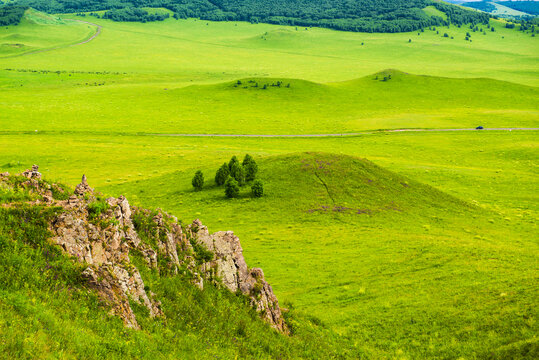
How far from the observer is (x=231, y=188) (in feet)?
181

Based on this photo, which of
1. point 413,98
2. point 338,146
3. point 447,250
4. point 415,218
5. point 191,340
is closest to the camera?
point 191,340

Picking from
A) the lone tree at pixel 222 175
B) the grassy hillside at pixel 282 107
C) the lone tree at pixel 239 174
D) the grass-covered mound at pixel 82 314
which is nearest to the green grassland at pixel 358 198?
the grass-covered mound at pixel 82 314

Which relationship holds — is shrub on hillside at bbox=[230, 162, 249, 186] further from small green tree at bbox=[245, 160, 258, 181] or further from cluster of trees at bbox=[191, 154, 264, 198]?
small green tree at bbox=[245, 160, 258, 181]

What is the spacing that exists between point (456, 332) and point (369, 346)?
214 inches

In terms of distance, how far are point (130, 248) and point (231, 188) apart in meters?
35.7

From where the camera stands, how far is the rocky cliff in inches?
651

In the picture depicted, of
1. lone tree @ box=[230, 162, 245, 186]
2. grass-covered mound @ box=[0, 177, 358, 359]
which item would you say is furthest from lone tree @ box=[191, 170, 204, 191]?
grass-covered mound @ box=[0, 177, 358, 359]

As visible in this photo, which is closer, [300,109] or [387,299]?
[387,299]

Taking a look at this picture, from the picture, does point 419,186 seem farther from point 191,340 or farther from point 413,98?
point 413,98

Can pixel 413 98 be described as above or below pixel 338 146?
above

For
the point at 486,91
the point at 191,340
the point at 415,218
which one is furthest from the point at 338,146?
the point at 486,91

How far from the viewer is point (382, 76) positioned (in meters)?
184

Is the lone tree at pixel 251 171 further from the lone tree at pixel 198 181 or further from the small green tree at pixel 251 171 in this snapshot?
the lone tree at pixel 198 181

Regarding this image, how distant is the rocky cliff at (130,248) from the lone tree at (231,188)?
28827 mm
